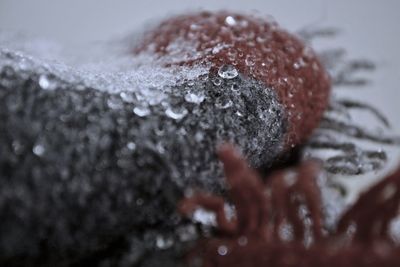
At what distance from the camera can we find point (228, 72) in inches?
16.7

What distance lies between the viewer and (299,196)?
0.35m

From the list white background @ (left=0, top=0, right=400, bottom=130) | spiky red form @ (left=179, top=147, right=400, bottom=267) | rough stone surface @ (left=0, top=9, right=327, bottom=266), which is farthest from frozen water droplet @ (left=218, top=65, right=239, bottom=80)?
white background @ (left=0, top=0, right=400, bottom=130)

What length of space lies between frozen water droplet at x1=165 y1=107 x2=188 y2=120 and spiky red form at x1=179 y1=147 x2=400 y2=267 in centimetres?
6

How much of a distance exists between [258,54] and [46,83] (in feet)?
0.65

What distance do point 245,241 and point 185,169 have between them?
66 mm

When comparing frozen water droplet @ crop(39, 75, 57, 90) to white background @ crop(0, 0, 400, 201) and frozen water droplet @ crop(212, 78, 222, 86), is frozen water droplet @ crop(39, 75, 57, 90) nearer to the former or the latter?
frozen water droplet @ crop(212, 78, 222, 86)

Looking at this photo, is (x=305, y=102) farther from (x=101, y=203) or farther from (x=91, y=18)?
(x=91, y=18)

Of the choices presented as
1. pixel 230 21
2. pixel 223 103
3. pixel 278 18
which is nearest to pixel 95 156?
pixel 223 103

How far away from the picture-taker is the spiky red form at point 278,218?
320 mm

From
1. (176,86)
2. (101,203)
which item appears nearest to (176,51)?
(176,86)

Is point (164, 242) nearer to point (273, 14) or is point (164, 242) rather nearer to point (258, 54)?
point (258, 54)

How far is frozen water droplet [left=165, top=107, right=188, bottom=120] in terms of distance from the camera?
375 millimetres

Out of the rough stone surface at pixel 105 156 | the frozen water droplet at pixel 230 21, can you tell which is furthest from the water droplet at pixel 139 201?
the frozen water droplet at pixel 230 21

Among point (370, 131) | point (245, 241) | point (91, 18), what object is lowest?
point (91, 18)
